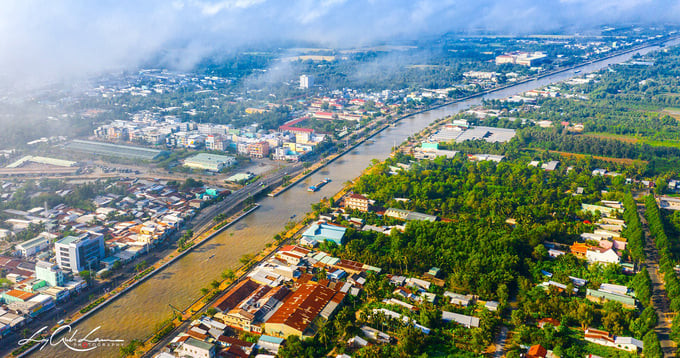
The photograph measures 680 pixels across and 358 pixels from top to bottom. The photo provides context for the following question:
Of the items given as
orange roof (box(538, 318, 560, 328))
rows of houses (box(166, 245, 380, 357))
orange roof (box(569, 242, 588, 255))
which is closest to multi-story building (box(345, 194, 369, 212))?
rows of houses (box(166, 245, 380, 357))

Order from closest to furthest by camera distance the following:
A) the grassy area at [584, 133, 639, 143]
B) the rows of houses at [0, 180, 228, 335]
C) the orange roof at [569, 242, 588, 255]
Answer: the rows of houses at [0, 180, 228, 335], the orange roof at [569, 242, 588, 255], the grassy area at [584, 133, 639, 143]

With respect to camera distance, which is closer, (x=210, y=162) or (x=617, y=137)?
(x=210, y=162)

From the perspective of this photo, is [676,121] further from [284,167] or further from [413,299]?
[413,299]

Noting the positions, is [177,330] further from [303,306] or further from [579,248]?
[579,248]

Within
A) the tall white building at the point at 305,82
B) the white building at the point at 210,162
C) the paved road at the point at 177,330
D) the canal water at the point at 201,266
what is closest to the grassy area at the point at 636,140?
the canal water at the point at 201,266

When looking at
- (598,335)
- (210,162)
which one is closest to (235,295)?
(598,335)
